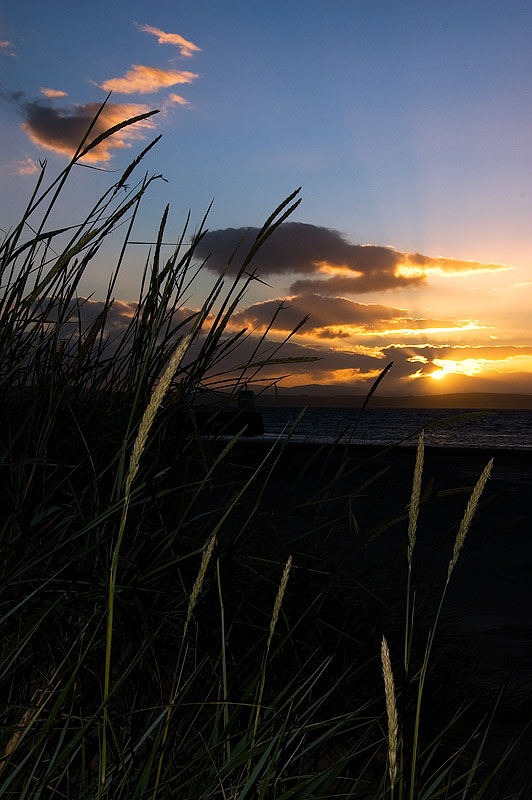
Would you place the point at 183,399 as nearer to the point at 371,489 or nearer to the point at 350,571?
the point at 350,571

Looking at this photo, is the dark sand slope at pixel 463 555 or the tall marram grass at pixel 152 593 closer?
the tall marram grass at pixel 152 593

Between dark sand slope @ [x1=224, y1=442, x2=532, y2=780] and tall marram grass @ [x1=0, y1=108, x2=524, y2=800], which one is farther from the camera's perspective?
dark sand slope @ [x1=224, y1=442, x2=532, y2=780]

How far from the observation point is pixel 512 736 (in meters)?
2.03

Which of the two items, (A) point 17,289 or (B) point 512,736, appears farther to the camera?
(B) point 512,736

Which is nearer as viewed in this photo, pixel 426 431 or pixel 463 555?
pixel 426 431

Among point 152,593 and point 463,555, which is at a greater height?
point 152,593

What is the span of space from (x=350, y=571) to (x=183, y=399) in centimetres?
90

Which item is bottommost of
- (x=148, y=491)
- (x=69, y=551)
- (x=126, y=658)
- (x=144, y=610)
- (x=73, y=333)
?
(x=126, y=658)

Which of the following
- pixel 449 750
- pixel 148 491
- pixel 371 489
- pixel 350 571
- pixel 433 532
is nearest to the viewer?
pixel 148 491

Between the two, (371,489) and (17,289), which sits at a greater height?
(17,289)

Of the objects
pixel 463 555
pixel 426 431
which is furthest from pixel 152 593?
pixel 463 555

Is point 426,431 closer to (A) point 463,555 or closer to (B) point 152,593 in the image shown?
(B) point 152,593

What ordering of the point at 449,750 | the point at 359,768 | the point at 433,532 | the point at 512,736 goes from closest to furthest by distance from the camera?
the point at 359,768, the point at 449,750, the point at 512,736, the point at 433,532

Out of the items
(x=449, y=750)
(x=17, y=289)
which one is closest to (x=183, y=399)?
(x=17, y=289)
